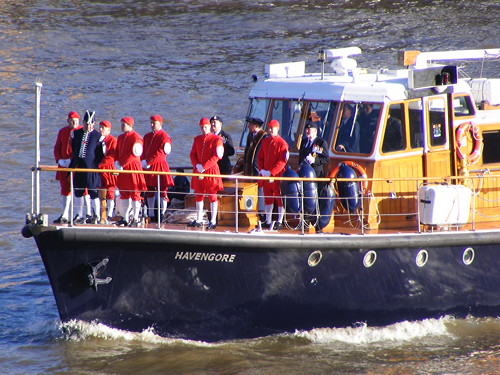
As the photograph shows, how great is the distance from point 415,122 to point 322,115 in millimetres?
1227

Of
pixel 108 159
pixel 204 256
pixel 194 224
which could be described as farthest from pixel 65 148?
pixel 204 256

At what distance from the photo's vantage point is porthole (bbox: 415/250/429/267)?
11516 mm

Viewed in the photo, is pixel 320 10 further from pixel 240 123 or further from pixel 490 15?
pixel 240 123

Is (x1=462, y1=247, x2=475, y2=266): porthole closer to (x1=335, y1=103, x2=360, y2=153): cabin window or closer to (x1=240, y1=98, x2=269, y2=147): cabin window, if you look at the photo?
(x1=335, y1=103, x2=360, y2=153): cabin window

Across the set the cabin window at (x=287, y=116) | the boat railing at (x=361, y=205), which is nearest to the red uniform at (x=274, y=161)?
the boat railing at (x=361, y=205)

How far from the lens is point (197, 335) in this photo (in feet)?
37.2

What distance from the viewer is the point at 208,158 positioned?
37.8ft

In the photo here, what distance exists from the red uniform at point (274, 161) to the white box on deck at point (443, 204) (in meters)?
1.78

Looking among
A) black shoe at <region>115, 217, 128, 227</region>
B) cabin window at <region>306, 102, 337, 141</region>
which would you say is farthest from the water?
cabin window at <region>306, 102, 337, 141</region>

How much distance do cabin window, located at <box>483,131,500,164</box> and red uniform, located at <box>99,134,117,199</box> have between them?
504 centimetres

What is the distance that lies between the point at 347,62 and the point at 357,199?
7.38 feet

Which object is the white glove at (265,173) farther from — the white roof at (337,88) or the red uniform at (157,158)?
the white roof at (337,88)

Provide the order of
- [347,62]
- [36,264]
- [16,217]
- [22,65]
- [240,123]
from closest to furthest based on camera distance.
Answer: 1. [347,62]
2. [36,264]
3. [16,217]
4. [240,123]
5. [22,65]

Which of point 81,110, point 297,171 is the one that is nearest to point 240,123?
point 81,110
